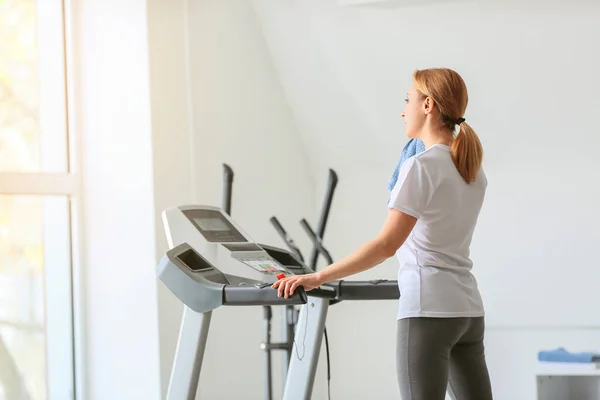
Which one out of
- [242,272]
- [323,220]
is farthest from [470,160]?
[323,220]

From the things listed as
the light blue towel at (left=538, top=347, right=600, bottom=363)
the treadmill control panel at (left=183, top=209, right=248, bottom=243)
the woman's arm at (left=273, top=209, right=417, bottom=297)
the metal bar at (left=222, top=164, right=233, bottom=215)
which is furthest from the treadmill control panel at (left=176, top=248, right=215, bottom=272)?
the light blue towel at (left=538, top=347, right=600, bottom=363)

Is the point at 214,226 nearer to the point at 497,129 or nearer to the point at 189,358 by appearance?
the point at 189,358

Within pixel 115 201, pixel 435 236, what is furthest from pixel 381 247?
pixel 115 201

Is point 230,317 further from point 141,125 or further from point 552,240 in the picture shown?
point 552,240

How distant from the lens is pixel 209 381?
369 cm

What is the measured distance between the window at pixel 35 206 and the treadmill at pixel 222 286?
1.30m

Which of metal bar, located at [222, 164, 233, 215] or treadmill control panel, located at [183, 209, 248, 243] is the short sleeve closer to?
treadmill control panel, located at [183, 209, 248, 243]

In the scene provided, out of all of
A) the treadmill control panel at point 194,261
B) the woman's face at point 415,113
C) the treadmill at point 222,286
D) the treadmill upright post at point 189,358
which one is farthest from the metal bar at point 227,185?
the woman's face at point 415,113

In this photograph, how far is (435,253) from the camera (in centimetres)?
186

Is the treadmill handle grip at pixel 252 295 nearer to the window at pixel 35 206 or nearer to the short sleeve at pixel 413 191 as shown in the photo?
the short sleeve at pixel 413 191

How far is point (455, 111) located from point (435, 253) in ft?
1.15

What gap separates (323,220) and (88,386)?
4.58 ft

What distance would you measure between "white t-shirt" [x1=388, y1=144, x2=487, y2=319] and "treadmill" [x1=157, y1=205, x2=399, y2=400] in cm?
29

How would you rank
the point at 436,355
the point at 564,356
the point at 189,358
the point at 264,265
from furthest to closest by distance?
the point at 564,356 < the point at 264,265 < the point at 189,358 < the point at 436,355
